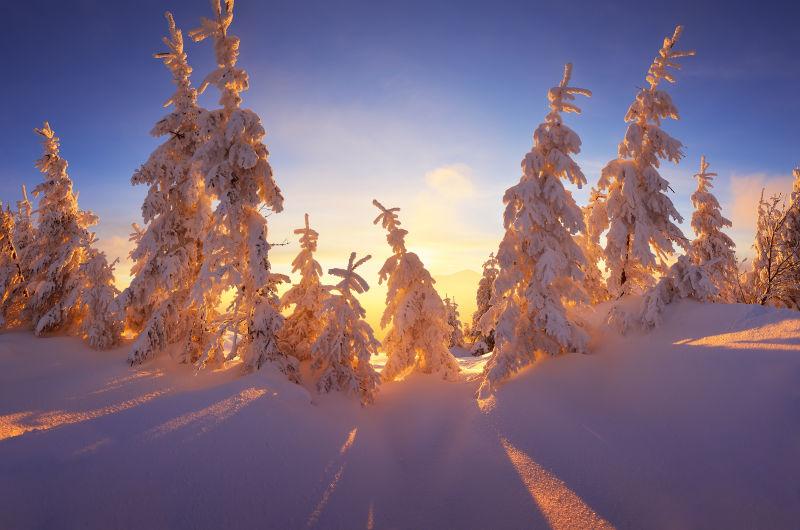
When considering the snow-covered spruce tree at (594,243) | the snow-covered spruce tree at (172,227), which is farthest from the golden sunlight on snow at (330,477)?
the snow-covered spruce tree at (594,243)

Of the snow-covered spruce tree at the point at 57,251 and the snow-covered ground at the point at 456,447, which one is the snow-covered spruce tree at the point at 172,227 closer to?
the snow-covered ground at the point at 456,447

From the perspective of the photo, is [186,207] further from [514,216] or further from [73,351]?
[514,216]

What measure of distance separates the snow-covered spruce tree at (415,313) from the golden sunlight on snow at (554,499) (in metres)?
6.46

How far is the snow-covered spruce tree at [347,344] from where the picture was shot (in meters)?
12.6

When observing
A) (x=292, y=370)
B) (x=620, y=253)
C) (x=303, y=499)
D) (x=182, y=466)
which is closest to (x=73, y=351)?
(x=292, y=370)

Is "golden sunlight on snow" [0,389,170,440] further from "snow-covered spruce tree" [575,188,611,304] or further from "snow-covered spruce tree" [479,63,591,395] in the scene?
"snow-covered spruce tree" [575,188,611,304]

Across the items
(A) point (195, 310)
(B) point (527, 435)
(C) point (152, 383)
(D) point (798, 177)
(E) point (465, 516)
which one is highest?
(D) point (798, 177)

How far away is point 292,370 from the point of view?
1276cm

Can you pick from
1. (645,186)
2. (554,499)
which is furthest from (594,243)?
(554,499)

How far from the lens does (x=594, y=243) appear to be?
17984mm

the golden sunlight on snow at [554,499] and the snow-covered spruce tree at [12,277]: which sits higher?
the snow-covered spruce tree at [12,277]

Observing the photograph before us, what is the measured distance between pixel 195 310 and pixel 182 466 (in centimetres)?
861

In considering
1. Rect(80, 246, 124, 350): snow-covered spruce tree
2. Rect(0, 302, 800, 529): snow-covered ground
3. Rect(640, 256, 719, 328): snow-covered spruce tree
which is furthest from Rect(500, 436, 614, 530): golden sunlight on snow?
Rect(80, 246, 124, 350): snow-covered spruce tree

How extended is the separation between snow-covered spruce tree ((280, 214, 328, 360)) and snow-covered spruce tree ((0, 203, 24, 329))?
1633 cm
